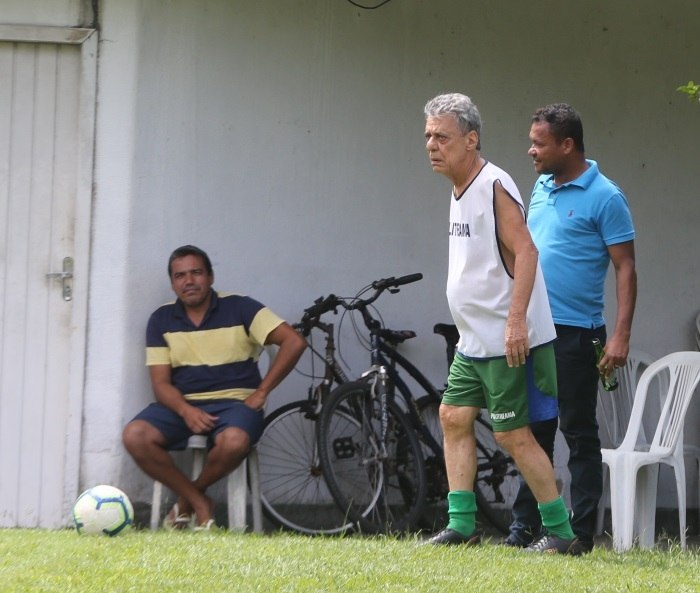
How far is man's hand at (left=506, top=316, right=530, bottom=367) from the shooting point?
18.1 feet

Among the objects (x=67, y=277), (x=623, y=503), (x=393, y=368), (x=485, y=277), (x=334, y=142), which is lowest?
(x=623, y=503)

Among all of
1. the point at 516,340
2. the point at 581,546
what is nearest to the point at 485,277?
the point at 516,340

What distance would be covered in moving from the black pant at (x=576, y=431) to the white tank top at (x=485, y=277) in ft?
1.77

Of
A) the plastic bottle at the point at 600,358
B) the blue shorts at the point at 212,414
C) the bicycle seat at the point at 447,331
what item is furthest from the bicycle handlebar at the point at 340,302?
the plastic bottle at the point at 600,358

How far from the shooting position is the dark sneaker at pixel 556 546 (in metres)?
5.71

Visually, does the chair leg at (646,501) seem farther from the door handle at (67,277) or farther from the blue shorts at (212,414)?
the door handle at (67,277)

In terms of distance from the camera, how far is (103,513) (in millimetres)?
6492

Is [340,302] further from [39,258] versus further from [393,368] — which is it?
[39,258]

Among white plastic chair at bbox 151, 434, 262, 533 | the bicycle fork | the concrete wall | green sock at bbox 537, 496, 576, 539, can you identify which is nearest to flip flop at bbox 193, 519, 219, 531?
white plastic chair at bbox 151, 434, 262, 533

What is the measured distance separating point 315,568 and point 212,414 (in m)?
2.15

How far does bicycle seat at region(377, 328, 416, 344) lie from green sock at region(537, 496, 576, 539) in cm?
215

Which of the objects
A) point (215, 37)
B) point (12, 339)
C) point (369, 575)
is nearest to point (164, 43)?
point (215, 37)

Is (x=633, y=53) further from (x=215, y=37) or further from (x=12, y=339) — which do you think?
(x=12, y=339)

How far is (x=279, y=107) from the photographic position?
308 inches
